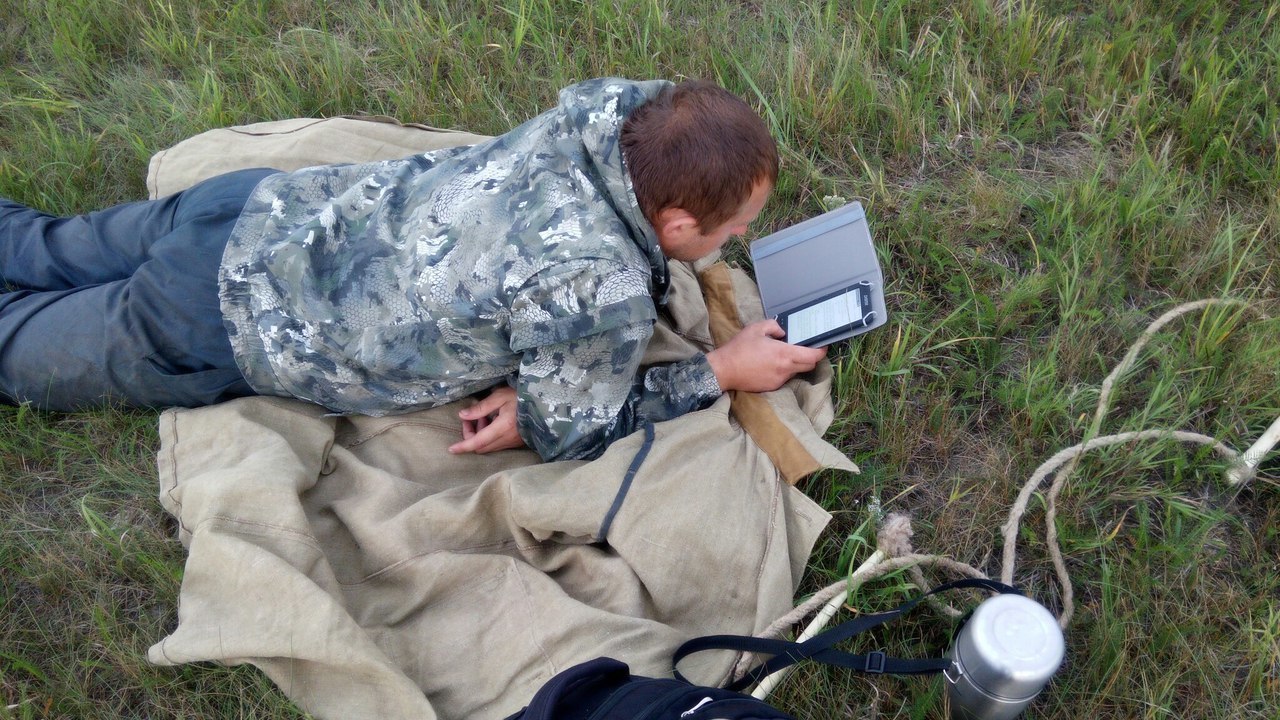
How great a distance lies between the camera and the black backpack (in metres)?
1.64

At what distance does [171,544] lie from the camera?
224 centimetres

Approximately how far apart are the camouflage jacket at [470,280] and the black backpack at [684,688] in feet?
2.12

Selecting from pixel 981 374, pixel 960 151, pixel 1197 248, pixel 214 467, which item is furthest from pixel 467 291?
pixel 1197 248

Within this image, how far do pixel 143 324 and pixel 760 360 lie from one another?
5.15 ft

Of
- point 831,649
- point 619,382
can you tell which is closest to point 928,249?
point 619,382

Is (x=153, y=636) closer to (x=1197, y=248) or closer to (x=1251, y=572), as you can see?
(x=1251, y=572)

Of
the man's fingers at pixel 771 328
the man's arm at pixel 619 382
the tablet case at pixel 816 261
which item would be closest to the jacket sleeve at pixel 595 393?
the man's arm at pixel 619 382

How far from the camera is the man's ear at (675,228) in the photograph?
2039mm

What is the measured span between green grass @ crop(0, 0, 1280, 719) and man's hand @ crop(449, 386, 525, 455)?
2.45 feet

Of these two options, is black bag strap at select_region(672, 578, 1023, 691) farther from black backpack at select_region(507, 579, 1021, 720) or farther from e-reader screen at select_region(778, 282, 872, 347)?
e-reader screen at select_region(778, 282, 872, 347)

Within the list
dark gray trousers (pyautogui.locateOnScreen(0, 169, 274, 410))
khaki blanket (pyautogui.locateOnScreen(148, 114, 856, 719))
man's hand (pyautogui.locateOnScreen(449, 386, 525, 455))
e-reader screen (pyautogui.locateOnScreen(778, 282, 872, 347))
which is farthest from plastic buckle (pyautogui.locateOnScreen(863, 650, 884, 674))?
dark gray trousers (pyautogui.locateOnScreen(0, 169, 274, 410))

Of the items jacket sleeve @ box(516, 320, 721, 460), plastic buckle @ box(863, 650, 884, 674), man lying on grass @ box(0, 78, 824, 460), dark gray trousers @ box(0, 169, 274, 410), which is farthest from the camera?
dark gray trousers @ box(0, 169, 274, 410)

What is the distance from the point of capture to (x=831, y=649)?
1.95 m

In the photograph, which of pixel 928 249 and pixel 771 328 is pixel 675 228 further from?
pixel 928 249
